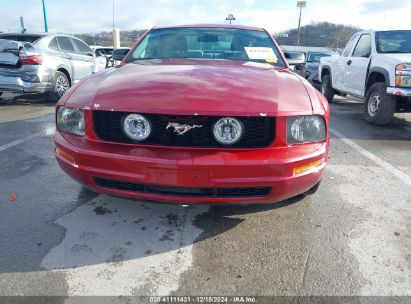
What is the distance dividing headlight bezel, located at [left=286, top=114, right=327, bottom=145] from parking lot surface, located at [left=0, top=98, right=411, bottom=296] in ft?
2.24

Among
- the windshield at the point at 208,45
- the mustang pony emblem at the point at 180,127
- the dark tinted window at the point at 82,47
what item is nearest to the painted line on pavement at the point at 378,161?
the windshield at the point at 208,45

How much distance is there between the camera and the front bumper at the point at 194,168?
2219 millimetres

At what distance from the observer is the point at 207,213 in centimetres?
298

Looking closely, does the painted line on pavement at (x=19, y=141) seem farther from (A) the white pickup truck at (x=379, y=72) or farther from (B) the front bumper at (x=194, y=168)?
(A) the white pickup truck at (x=379, y=72)

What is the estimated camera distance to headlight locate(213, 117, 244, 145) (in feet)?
7.40

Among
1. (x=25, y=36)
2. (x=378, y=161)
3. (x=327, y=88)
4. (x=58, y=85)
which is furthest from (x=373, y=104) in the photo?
(x=25, y=36)

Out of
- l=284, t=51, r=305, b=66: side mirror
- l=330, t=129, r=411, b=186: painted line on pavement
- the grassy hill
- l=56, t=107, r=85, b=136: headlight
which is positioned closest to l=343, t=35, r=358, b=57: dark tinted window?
l=330, t=129, r=411, b=186: painted line on pavement

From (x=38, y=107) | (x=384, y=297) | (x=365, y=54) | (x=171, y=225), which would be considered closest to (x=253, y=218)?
(x=171, y=225)

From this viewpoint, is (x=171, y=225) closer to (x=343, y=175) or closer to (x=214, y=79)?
(x=214, y=79)

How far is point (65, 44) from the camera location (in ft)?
28.6

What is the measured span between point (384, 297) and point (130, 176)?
1.64 metres

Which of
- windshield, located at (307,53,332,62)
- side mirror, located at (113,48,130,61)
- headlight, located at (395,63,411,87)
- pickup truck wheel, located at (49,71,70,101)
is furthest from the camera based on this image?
windshield, located at (307,53,332,62)

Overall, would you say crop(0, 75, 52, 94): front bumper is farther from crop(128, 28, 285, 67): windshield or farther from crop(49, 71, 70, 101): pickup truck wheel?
crop(128, 28, 285, 67): windshield

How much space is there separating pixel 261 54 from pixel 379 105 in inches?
153
